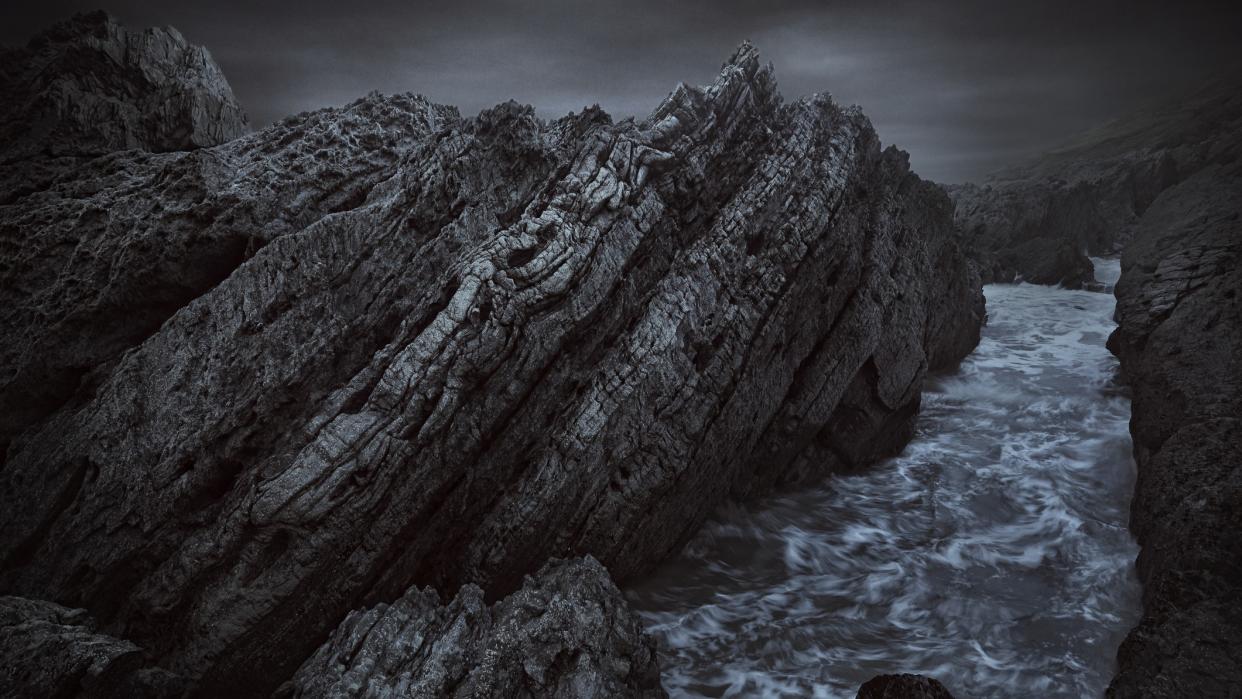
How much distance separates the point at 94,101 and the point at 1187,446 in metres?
23.0

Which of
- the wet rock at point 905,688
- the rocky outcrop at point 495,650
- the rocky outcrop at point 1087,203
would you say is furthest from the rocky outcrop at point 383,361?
the rocky outcrop at point 1087,203

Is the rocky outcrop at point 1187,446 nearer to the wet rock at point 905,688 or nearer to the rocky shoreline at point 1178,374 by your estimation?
the rocky shoreline at point 1178,374

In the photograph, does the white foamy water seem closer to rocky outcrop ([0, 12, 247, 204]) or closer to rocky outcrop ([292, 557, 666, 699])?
rocky outcrop ([292, 557, 666, 699])

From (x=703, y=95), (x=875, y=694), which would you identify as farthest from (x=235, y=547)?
(x=703, y=95)

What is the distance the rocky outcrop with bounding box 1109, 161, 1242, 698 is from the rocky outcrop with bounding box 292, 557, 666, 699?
6382 millimetres

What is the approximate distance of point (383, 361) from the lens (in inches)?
346

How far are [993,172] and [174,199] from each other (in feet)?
274

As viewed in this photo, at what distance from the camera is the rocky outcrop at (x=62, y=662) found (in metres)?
5.98

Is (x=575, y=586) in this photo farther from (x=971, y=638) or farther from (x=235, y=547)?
(x=971, y=638)

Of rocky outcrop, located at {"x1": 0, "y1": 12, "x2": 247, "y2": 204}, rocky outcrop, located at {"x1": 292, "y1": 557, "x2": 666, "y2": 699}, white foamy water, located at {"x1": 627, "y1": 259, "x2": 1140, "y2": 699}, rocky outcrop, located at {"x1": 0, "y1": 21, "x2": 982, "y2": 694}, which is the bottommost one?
white foamy water, located at {"x1": 627, "y1": 259, "x2": 1140, "y2": 699}

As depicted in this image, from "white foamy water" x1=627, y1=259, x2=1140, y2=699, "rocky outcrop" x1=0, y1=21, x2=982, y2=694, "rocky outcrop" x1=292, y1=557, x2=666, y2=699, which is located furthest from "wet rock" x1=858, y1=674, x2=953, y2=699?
"rocky outcrop" x1=0, y1=21, x2=982, y2=694

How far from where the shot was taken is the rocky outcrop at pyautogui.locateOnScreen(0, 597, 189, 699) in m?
5.98

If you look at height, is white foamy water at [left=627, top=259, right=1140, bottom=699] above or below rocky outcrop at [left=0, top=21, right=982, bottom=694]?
below

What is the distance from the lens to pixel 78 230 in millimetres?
9828
